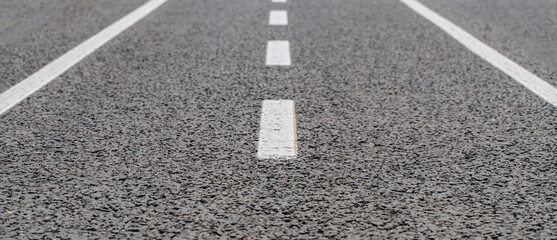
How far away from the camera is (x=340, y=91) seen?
4.73 m

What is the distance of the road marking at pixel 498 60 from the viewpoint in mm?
4684

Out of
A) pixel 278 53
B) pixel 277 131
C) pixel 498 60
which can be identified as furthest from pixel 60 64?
pixel 498 60

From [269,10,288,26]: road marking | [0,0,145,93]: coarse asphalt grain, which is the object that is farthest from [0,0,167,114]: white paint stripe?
[269,10,288,26]: road marking

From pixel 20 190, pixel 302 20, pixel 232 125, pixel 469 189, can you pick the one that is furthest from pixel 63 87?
pixel 302 20

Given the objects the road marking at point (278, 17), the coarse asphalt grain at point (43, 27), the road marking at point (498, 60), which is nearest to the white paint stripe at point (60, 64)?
the coarse asphalt grain at point (43, 27)

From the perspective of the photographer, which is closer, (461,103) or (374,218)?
(374,218)

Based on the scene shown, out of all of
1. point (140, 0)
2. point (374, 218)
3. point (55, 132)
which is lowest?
point (374, 218)

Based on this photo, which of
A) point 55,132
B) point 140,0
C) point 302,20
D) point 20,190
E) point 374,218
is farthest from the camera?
point 140,0

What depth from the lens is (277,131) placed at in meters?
3.86

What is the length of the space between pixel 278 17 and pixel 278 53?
228cm

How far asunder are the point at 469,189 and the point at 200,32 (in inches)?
179

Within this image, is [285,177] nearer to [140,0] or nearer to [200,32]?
[200,32]

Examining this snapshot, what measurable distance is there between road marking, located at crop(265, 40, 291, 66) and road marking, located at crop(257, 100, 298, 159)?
123cm

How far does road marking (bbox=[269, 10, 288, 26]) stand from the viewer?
25.5 ft
